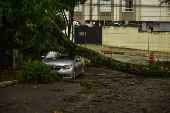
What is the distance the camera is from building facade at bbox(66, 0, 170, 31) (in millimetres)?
53531

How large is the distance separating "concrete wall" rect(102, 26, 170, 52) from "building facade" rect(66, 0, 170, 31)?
25.3 ft

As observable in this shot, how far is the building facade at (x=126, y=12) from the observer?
176ft

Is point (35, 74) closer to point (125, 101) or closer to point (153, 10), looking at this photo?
point (125, 101)

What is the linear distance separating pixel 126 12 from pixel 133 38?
32.1 feet

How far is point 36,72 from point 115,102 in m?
5.41

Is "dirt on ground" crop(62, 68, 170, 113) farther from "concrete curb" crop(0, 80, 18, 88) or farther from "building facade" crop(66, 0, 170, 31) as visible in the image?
"building facade" crop(66, 0, 170, 31)

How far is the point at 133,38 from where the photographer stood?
46.1 metres

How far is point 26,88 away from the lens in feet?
41.0

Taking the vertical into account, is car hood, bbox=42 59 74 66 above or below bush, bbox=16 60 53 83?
above

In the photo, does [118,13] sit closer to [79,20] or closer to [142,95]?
[79,20]

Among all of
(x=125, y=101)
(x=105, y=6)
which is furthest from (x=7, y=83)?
(x=105, y=6)

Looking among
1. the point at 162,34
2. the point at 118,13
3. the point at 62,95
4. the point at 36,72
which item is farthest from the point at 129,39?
the point at 62,95

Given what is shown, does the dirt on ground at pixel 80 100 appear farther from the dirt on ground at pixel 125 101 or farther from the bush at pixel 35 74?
the bush at pixel 35 74

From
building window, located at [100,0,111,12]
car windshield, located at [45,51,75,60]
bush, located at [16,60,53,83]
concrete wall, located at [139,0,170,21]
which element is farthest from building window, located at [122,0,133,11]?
bush, located at [16,60,53,83]
